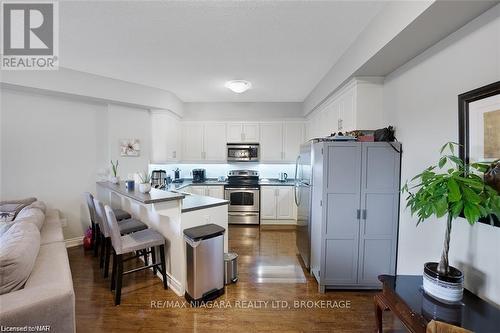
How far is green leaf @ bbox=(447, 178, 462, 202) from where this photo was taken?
113 centimetres

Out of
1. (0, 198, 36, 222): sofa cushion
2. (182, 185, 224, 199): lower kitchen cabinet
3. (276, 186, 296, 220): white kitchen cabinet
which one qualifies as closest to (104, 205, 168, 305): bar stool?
(0, 198, 36, 222): sofa cushion

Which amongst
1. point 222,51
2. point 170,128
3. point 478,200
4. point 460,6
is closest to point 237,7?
point 222,51

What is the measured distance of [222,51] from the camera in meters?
2.58

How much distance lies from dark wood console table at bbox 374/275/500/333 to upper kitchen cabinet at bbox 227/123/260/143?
3.94 metres

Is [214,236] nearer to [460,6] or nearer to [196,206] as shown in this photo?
[196,206]

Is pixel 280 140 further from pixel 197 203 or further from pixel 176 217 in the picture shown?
pixel 176 217

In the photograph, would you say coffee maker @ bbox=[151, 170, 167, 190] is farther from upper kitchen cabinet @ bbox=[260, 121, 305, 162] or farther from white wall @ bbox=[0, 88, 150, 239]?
upper kitchen cabinet @ bbox=[260, 121, 305, 162]

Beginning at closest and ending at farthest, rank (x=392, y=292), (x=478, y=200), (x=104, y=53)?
(x=478, y=200) → (x=392, y=292) → (x=104, y=53)

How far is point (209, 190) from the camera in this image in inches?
187

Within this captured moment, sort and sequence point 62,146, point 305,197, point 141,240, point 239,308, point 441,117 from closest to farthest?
point 441,117, point 239,308, point 141,240, point 305,197, point 62,146

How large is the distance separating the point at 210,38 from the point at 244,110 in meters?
2.78

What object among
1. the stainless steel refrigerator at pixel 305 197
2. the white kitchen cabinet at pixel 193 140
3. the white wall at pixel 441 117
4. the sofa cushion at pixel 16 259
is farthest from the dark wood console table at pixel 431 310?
the white kitchen cabinet at pixel 193 140

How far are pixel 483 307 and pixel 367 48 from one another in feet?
7.05

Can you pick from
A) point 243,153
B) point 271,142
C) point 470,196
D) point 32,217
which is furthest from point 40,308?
point 271,142
